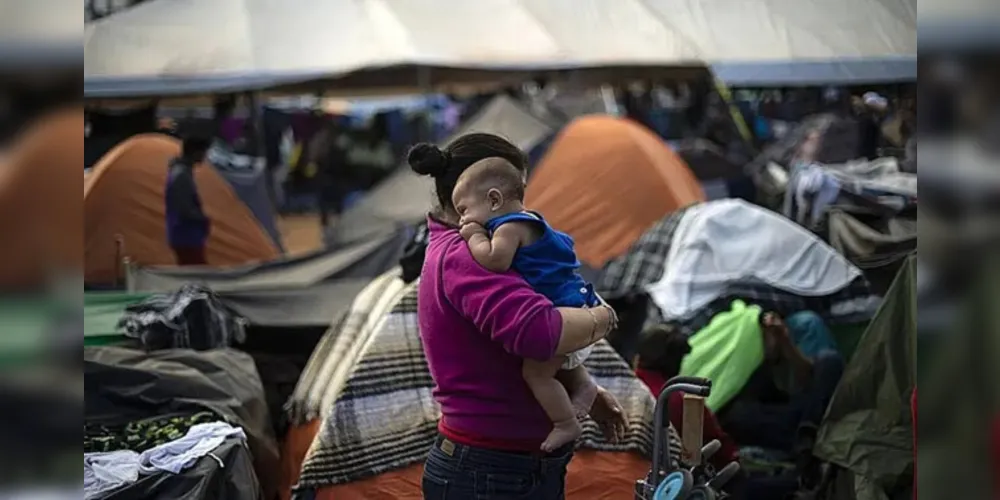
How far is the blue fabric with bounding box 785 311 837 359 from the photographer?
13.1 ft

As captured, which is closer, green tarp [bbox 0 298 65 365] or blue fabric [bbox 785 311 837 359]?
green tarp [bbox 0 298 65 365]

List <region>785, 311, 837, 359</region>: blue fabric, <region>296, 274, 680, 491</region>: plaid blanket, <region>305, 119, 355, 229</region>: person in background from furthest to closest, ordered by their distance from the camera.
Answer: <region>305, 119, 355, 229</region>: person in background
<region>785, 311, 837, 359</region>: blue fabric
<region>296, 274, 680, 491</region>: plaid blanket

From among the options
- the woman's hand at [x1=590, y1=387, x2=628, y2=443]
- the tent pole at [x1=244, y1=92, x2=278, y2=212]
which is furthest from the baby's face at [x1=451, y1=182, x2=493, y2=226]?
the tent pole at [x1=244, y1=92, x2=278, y2=212]

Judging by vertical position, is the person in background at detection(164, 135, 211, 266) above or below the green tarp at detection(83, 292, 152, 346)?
above

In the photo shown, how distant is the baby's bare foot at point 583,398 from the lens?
2066mm

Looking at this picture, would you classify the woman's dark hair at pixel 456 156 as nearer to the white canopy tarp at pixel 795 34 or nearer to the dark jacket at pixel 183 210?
the white canopy tarp at pixel 795 34

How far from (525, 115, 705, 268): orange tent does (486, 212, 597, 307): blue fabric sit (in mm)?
3455

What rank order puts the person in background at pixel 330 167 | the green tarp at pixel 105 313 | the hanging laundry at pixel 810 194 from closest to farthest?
the green tarp at pixel 105 313, the hanging laundry at pixel 810 194, the person in background at pixel 330 167

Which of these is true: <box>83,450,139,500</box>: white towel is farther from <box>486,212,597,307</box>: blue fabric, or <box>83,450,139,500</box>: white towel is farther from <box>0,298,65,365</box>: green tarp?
<box>0,298,65,365</box>: green tarp

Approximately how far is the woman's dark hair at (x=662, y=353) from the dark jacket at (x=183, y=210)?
124 inches

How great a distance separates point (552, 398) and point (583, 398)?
0.50 feet

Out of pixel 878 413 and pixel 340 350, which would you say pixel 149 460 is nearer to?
pixel 340 350

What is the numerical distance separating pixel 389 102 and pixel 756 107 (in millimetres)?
4476

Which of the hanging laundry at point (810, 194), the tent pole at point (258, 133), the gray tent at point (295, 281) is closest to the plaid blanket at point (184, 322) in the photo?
the gray tent at point (295, 281)
